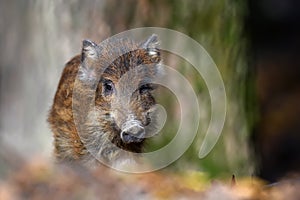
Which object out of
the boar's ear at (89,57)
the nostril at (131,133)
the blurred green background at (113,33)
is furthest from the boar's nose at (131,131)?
the blurred green background at (113,33)

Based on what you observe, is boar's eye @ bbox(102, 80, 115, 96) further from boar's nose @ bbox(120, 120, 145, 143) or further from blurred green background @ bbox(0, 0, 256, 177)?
blurred green background @ bbox(0, 0, 256, 177)

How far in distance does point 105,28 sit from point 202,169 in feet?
3.62

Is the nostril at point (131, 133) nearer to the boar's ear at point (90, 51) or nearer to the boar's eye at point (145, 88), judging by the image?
the boar's eye at point (145, 88)

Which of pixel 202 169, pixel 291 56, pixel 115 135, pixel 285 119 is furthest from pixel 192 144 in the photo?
pixel 291 56

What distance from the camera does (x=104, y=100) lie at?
13.4 feet

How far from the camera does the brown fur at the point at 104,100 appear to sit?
405cm

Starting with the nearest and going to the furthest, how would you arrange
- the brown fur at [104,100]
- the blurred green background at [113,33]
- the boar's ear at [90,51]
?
the brown fur at [104,100] → the boar's ear at [90,51] → the blurred green background at [113,33]

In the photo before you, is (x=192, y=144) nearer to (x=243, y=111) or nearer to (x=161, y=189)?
(x=243, y=111)

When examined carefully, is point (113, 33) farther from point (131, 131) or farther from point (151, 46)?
point (131, 131)

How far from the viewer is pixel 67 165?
14.9ft

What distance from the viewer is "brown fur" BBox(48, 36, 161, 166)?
4.05 meters

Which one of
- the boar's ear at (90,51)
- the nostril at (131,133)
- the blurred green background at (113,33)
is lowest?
the nostril at (131,133)

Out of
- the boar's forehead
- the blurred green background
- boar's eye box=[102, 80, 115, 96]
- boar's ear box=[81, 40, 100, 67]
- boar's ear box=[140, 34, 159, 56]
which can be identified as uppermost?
the blurred green background

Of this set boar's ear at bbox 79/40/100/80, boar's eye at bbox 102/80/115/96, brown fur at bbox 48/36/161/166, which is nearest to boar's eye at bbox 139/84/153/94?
brown fur at bbox 48/36/161/166
